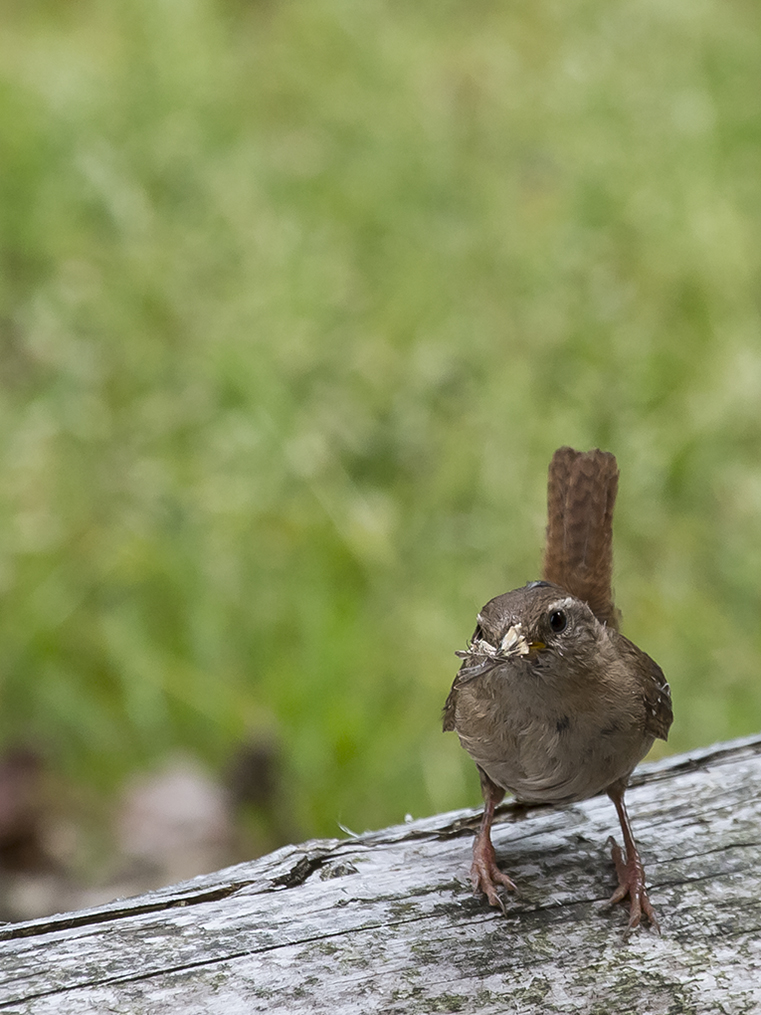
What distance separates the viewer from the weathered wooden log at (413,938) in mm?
1581

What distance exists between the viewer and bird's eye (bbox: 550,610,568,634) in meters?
1.62

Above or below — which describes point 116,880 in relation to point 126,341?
below

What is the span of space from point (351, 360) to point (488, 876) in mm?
2804

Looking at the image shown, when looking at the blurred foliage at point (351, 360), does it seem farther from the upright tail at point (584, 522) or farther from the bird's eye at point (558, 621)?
the bird's eye at point (558, 621)

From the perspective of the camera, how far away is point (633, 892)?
176 centimetres

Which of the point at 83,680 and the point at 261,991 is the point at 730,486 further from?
the point at 261,991

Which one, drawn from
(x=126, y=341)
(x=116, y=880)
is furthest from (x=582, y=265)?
(x=116, y=880)

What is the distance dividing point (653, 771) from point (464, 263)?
10.1 ft

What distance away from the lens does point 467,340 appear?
14.9 feet

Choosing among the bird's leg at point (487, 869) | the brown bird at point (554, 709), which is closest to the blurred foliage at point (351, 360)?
the bird's leg at point (487, 869)

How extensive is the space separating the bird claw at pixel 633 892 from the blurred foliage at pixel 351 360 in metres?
1.14

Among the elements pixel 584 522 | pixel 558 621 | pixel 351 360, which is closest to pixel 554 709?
pixel 558 621

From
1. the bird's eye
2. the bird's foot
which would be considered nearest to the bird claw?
the bird's foot

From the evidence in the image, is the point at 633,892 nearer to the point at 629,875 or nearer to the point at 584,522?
the point at 629,875
